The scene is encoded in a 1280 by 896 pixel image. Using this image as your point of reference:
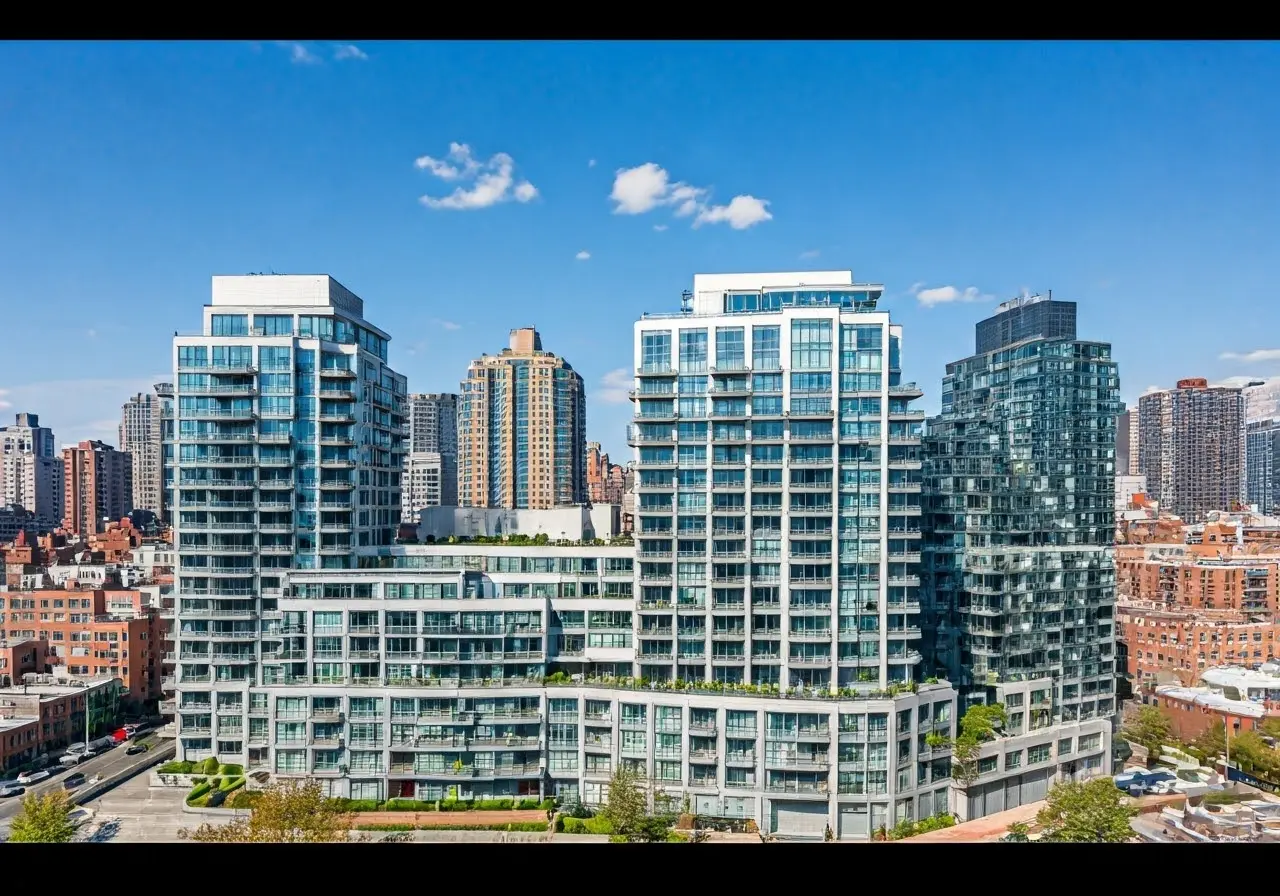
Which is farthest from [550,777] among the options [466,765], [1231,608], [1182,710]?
[1231,608]

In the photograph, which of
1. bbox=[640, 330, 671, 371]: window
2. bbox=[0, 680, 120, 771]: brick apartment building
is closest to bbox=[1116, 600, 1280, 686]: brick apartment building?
bbox=[640, 330, 671, 371]: window

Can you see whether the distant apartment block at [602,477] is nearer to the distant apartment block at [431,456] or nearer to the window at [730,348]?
the distant apartment block at [431,456]

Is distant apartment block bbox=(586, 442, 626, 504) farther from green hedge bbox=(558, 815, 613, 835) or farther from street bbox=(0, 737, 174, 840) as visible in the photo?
green hedge bbox=(558, 815, 613, 835)

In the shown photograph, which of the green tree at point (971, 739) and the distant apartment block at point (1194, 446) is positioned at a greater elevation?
the distant apartment block at point (1194, 446)

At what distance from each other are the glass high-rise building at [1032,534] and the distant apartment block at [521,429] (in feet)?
101

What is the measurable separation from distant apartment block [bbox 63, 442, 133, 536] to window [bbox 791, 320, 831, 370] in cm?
5506

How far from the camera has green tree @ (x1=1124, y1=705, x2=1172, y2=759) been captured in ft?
90.5

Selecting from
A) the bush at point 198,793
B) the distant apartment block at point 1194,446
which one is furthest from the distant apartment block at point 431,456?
the distant apartment block at point 1194,446

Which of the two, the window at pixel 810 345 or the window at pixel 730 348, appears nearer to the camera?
the window at pixel 810 345

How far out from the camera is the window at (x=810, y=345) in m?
21.6

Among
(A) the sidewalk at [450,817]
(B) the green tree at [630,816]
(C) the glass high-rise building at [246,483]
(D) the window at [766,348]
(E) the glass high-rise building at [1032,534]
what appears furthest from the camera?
(E) the glass high-rise building at [1032,534]

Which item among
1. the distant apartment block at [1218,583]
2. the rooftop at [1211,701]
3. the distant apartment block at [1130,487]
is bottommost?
the rooftop at [1211,701]
